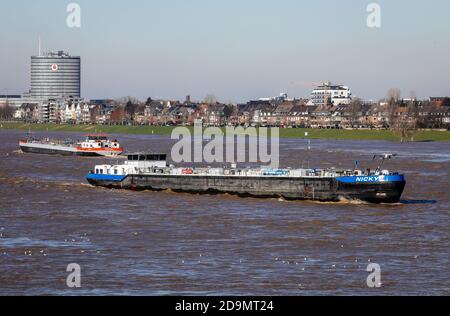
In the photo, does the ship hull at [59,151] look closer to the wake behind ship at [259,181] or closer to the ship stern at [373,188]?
the wake behind ship at [259,181]

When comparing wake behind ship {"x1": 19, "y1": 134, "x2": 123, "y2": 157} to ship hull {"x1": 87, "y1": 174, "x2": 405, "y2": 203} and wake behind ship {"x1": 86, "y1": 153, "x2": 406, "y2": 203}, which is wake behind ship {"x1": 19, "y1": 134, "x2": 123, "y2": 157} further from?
ship hull {"x1": 87, "y1": 174, "x2": 405, "y2": 203}

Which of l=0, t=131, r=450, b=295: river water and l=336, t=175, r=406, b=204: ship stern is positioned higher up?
l=336, t=175, r=406, b=204: ship stern

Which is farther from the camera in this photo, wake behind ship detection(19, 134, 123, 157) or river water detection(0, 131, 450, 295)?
wake behind ship detection(19, 134, 123, 157)

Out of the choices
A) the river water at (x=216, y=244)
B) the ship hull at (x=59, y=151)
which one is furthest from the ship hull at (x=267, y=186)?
the ship hull at (x=59, y=151)

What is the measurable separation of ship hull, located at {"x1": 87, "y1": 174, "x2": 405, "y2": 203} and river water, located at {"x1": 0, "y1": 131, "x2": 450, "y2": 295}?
1.21 metres

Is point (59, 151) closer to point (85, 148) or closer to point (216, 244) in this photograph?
point (85, 148)

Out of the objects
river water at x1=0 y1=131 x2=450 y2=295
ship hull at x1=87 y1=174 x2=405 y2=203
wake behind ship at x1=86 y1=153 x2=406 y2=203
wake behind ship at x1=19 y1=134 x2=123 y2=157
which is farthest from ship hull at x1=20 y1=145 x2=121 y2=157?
river water at x1=0 y1=131 x2=450 y2=295

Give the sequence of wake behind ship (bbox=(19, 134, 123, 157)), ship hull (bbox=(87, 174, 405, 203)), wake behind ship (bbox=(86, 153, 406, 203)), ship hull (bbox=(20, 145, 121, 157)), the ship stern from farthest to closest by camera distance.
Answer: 1. ship hull (bbox=(20, 145, 121, 157))
2. wake behind ship (bbox=(19, 134, 123, 157))
3. wake behind ship (bbox=(86, 153, 406, 203))
4. ship hull (bbox=(87, 174, 405, 203))
5. the ship stern

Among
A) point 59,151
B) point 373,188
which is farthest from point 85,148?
point 373,188

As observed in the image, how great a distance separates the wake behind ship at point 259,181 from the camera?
64250 millimetres

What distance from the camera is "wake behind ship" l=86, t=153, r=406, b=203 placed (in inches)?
2530

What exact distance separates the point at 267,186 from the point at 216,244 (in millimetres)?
24913

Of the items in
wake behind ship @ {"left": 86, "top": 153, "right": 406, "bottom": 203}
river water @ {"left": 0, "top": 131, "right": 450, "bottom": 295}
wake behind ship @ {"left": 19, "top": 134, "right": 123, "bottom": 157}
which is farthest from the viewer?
wake behind ship @ {"left": 19, "top": 134, "right": 123, "bottom": 157}
